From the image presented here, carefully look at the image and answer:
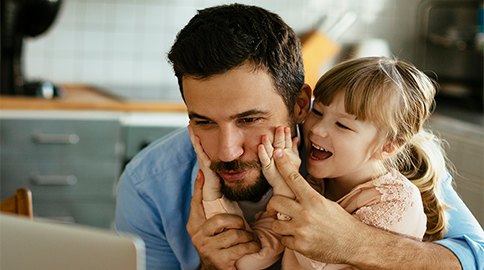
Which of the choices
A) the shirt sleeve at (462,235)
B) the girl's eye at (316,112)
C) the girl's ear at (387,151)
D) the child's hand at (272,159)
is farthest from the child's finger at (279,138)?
the shirt sleeve at (462,235)

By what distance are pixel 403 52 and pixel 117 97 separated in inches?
84.2

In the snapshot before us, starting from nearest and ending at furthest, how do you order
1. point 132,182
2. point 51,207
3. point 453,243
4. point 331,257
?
1. point 331,257
2. point 453,243
3. point 132,182
4. point 51,207

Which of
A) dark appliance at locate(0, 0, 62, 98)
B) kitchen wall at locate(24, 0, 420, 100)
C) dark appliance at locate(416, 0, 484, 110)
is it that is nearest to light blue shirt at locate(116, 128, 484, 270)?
dark appliance at locate(0, 0, 62, 98)

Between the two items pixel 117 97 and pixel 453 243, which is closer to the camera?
pixel 453 243

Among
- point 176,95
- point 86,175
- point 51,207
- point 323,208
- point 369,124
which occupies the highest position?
point 369,124

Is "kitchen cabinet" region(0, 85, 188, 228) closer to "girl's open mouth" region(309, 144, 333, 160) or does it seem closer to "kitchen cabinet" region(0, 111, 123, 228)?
"kitchen cabinet" region(0, 111, 123, 228)

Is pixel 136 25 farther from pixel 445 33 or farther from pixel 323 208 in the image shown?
pixel 323 208

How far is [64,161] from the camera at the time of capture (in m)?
2.36

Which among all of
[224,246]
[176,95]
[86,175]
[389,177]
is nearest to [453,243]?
[389,177]

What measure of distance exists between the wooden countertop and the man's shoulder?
110cm

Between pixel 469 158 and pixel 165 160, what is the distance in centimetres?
178

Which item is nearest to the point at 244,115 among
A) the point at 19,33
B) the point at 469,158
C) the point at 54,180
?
the point at 54,180

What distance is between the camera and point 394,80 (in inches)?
40.4

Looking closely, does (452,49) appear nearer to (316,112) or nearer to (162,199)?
(316,112)
